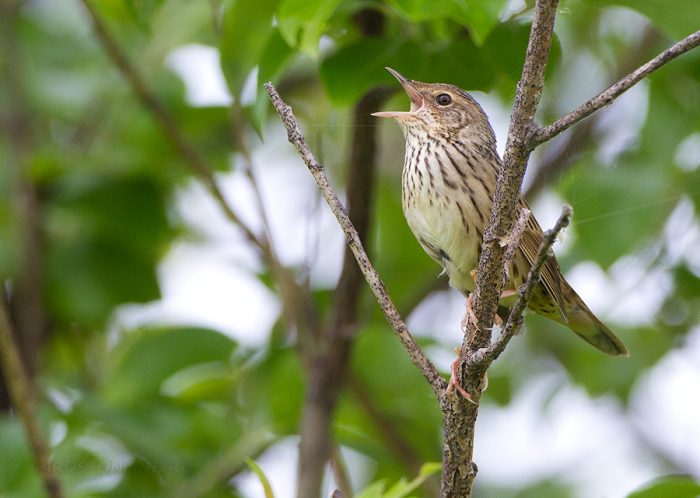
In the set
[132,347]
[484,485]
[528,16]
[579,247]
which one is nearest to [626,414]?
[484,485]

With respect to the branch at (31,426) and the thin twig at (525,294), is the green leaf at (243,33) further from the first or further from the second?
the thin twig at (525,294)

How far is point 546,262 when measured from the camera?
13.6 ft

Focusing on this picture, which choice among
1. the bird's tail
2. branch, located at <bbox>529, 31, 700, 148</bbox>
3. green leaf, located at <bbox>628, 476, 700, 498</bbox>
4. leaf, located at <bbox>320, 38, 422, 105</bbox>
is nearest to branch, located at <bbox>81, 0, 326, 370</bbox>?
leaf, located at <bbox>320, 38, 422, 105</bbox>

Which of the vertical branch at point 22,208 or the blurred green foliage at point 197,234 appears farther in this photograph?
the vertical branch at point 22,208

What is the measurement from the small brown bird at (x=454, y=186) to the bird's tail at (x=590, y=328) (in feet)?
0.83

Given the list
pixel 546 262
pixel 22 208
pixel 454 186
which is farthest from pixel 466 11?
pixel 22 208

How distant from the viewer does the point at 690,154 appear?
533 centimetres

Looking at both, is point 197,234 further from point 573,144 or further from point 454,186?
point 573,144

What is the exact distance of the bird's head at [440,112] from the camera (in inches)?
174

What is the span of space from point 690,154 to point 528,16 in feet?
5.99

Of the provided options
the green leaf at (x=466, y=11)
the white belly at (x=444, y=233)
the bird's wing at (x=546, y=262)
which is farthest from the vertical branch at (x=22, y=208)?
the green leaf at (x=466, y=11)

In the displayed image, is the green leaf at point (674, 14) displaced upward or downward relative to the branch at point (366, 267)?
upward

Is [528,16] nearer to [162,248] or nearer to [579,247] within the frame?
[579,247]

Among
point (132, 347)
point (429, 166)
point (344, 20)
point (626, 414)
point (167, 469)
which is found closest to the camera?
point (429, 166)
